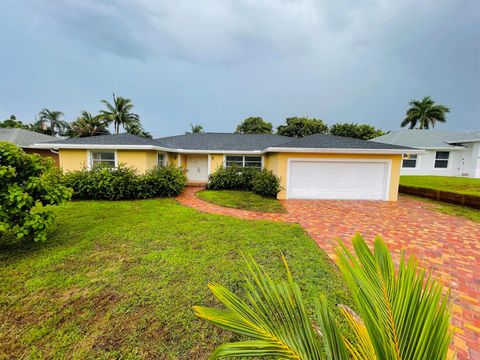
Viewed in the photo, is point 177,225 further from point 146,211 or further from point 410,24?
point 410,24

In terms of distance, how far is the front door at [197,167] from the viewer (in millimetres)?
16062

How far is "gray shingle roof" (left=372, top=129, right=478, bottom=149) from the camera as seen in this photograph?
1992cm

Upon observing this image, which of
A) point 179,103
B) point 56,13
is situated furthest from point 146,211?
point 179,103

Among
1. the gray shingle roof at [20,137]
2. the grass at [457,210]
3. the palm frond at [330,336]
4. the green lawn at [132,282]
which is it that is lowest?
the green lawn at [132,282]

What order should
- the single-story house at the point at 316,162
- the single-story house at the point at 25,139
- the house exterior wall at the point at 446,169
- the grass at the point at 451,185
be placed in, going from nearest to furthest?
the single-story house at the point at 316,162, the grass at the point at 451,185, the single-story house at the point at 25,139, the house exterior wall at the point at 446,169

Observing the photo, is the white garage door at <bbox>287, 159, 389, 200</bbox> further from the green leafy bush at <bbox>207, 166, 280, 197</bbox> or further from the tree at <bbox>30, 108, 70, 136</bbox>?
the tree at <bbox>30, 108, 70, 136</bbox>

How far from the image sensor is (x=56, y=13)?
434 inches

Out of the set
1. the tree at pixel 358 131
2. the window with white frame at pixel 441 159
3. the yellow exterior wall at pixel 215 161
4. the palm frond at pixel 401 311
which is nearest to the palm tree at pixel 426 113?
the tree at pixel 358 131

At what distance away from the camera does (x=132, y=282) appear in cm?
349

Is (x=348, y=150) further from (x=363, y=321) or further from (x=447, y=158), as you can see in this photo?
(x=447, y=158)

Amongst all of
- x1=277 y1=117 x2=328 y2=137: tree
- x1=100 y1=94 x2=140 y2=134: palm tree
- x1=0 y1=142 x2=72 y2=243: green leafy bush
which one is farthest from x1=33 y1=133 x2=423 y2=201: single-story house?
x1=100 y1=94 x2=140 y2=134: palm tree

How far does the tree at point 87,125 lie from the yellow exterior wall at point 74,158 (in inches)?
840

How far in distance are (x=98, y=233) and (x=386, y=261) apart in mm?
6509

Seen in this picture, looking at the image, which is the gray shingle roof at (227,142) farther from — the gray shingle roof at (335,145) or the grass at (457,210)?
the grass at (457,210)
